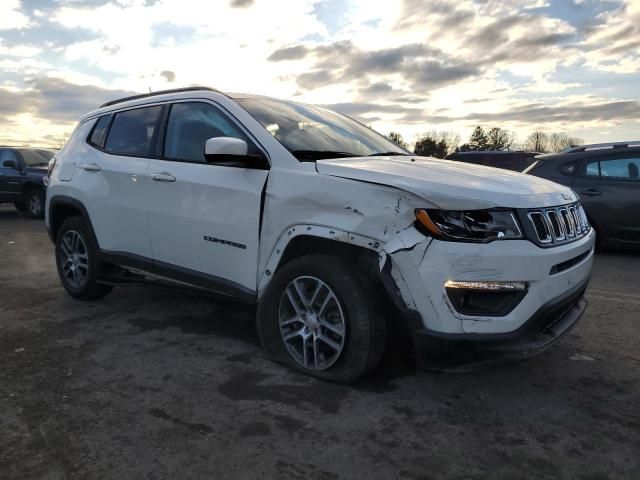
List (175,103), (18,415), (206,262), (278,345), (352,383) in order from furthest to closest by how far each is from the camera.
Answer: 1. (175,103)
2. (206,262)
3. (278,345)
4. (352,383)
5. (18,415)

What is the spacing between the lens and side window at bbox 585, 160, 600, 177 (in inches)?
310

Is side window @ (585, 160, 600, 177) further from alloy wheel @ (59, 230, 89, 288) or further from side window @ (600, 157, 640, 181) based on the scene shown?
alloy wheel @ (59, 230, 89, 288)

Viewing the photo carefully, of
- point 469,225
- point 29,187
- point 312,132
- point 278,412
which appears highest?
Answer: point 312,132

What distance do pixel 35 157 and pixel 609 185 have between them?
13.3 metres

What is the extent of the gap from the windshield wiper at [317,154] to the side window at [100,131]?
229 centimetres

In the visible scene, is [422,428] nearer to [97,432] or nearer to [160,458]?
[160,458]

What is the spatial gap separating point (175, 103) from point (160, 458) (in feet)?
8.84

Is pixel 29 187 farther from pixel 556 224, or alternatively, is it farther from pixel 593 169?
pixel 556 224

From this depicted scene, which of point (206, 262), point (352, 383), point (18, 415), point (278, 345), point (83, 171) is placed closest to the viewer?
point (18, 415)

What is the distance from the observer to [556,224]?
120 inches

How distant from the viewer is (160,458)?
2.44 metres

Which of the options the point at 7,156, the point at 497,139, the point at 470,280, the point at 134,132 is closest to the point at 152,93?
the point at 134,132

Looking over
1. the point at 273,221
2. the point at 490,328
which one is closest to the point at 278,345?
the point at 273,221

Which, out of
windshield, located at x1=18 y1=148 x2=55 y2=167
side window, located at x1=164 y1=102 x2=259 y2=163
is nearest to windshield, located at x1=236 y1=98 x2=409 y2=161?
side window, located at x1=164 y1=102 x2=259 y2=163
